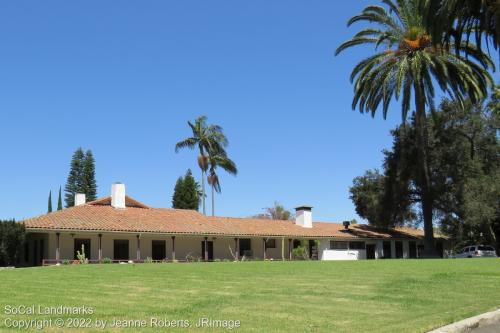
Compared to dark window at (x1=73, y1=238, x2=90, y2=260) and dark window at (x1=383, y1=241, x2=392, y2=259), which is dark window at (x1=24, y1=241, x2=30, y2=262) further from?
dark window at (x1=383, y1=241, x2=392, y2=259)

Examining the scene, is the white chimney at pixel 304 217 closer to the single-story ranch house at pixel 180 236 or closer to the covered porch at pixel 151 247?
the single-story ranch house at pixel 180 236

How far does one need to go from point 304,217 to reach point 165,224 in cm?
1570

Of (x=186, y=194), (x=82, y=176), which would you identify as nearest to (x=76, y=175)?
(x=82, y=176)

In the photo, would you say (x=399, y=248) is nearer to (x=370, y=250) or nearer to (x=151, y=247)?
(x=370, y=250)

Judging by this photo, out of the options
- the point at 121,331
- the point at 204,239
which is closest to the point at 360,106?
the point at 204,239

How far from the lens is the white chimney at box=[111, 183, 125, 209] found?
1678 inches

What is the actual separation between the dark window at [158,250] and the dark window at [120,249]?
7.45 feet

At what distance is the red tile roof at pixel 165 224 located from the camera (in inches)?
A: 1403

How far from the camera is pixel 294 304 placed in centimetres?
991

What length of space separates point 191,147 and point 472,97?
29772mm

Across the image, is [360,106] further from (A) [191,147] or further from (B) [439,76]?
(A) [191,147]

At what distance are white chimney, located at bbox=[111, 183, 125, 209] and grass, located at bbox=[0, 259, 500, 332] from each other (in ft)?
91.0

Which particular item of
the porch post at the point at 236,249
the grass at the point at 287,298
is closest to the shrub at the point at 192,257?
the porch post at the point at 236,249

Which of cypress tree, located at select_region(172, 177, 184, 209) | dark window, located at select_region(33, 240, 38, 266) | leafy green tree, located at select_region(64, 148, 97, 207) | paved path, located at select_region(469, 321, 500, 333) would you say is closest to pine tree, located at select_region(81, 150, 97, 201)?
leafy green tree, located at select_region(64, 148, 97, 207)
